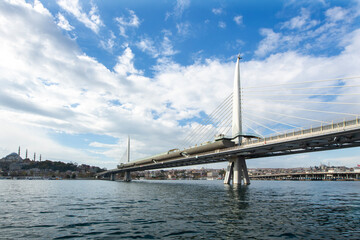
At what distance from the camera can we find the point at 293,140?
41812 millimetres

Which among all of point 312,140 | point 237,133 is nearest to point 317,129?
point 312,140

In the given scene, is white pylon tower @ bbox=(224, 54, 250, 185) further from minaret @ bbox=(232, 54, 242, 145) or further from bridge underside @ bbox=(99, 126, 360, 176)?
bridge underside @ bbox=(99, 126, 360, 176)

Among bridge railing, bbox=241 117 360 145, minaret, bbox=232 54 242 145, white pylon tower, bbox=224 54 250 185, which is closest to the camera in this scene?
bridge railing, bbox=241 117 360 145

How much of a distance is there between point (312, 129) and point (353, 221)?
26.0 meters

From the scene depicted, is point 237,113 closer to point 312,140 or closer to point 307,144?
point 307,144

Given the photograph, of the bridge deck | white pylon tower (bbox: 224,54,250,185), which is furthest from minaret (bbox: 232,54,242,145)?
the bridge deck

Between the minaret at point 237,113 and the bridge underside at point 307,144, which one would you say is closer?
the bridge underside at point 307,144

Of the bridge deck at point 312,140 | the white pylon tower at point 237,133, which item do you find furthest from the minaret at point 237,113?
the bridge deck at point 312,140

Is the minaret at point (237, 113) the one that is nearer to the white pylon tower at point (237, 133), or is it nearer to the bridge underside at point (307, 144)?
the white pylon tower at point (237, 133)

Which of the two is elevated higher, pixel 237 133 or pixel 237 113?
pixel 237 113

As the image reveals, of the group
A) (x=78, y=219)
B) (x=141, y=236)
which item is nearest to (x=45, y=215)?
(x=78, y=219)

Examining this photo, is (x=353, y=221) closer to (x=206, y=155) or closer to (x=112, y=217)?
(x=112, y=217)

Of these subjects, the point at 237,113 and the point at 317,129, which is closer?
the point at 317,129

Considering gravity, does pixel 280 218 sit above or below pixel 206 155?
below
